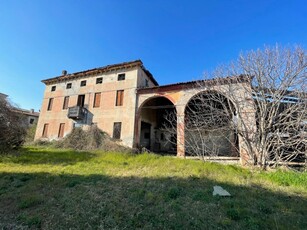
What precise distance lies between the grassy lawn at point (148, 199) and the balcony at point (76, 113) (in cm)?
916

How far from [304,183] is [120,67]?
15.7 m

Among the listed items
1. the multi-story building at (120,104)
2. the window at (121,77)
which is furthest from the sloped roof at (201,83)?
the window at (121,77)

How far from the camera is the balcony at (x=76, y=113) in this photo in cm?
1731

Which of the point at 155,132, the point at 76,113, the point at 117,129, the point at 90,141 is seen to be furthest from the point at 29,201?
the point at 155,132

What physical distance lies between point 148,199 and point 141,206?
0.42 metres

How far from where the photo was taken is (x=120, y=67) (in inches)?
682

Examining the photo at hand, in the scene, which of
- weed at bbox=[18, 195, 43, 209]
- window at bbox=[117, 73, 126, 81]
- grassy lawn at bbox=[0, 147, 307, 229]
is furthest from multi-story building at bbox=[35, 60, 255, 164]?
weed at bbox=[18, 195, 43, 209]

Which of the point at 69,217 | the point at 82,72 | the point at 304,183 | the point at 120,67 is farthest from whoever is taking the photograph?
the point at 82,72

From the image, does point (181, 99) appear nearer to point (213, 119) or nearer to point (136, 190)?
point (213, 119)

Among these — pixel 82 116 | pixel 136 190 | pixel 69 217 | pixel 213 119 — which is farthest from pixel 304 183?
pixel 82 116

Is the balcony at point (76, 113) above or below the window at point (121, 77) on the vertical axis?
below

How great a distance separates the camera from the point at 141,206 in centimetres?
463

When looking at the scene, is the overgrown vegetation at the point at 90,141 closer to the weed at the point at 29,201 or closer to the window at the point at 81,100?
the window at the point at 81,100

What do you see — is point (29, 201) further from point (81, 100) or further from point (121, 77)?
point (81, 100)
